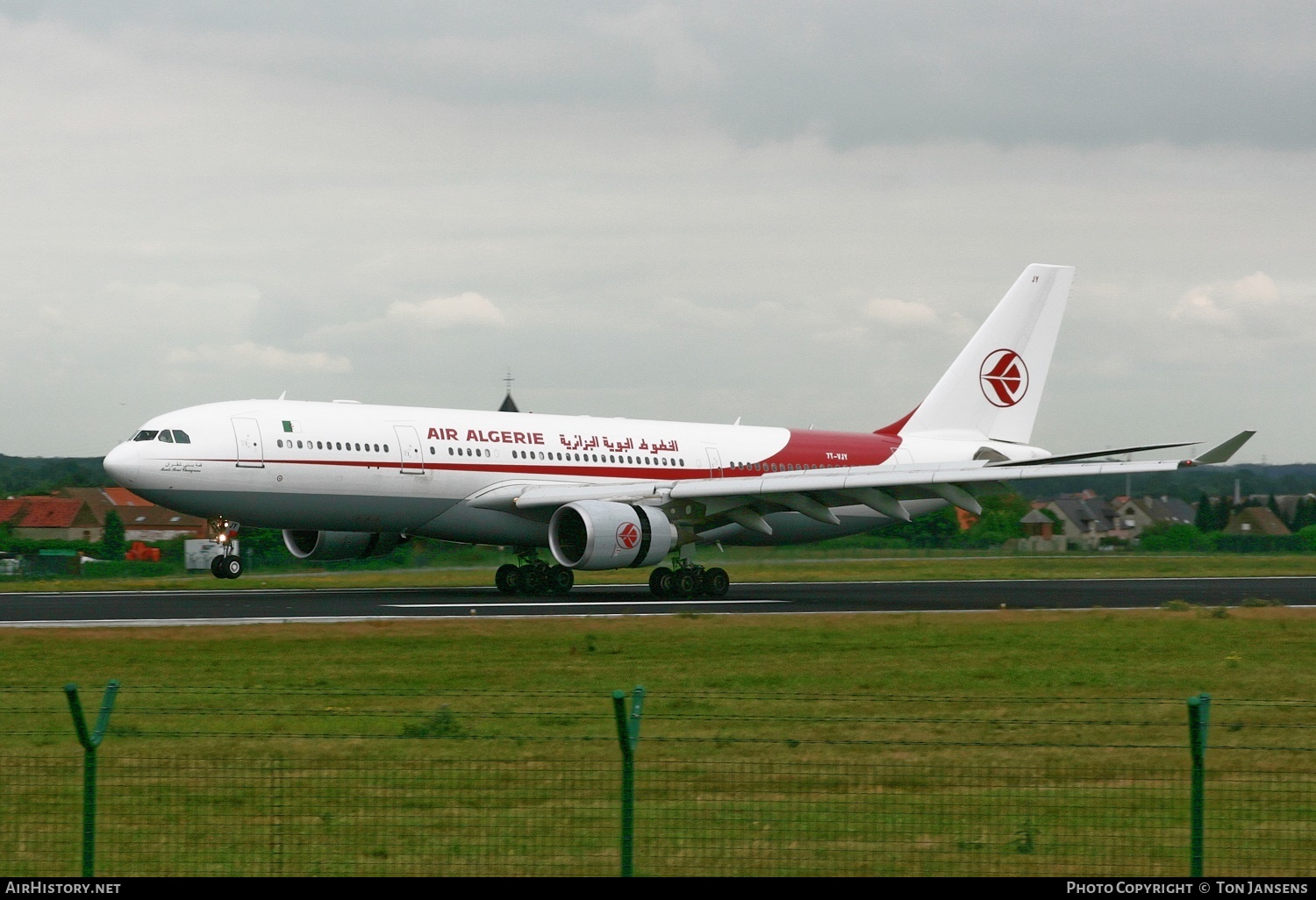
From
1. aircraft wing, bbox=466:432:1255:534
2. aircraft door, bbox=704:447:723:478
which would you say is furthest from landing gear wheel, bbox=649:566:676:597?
aircraft door, bbox=704:447:723:478

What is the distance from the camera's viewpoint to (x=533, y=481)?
123ft

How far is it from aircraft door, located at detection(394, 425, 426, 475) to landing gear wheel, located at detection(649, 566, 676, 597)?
6404 mm

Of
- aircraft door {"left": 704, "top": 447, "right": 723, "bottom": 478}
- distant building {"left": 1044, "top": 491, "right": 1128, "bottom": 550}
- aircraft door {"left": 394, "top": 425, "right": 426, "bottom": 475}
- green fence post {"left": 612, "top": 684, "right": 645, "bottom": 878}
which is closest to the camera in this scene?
green fence post {"left": 612, "top": 684, "right": 645, "bottom": 878}

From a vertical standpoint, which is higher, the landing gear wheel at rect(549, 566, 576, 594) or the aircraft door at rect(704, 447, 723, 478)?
the aircraft door at rect(704, 447, 723, 478)

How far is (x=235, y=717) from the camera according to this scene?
17.2 meters

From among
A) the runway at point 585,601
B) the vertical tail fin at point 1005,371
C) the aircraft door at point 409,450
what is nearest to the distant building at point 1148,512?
the vertical tail fin at point 1005,371

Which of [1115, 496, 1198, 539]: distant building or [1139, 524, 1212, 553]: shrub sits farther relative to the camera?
[1115, 496, 1198, 539]: distant building

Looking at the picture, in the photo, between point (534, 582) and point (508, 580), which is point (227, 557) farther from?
point (534, 582)

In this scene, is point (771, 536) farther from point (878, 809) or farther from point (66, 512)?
point (66, 512)

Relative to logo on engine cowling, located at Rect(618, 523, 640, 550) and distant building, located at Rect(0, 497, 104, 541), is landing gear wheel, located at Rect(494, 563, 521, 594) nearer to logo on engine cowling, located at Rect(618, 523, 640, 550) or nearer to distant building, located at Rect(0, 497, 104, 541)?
logo on engine cowling, located at Rect(618, 523, 640, 550)

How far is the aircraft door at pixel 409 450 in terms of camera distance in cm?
3519

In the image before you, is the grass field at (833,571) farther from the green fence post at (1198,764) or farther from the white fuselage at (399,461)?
the green fence post at (1198,764)

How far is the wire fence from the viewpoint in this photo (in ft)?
34.8

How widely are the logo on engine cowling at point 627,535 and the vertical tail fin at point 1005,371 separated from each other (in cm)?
1450
